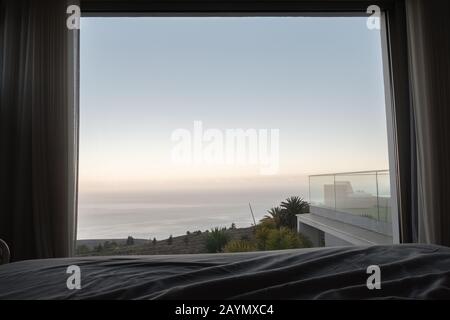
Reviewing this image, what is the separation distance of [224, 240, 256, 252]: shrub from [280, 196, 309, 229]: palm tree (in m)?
0.40

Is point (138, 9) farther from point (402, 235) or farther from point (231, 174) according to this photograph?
point (402, 235)

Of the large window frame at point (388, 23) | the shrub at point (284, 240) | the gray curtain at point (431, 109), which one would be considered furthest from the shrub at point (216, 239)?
the gray curtain at point (431, 109)

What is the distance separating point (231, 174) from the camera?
3324 mm

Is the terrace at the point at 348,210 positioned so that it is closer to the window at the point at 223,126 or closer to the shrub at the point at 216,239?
the window at the point at 223,126

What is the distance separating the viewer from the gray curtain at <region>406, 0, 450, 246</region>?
2.84 meters

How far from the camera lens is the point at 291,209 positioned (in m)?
3.50

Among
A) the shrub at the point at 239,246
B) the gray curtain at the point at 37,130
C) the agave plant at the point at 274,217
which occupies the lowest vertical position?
the shrub at the point at 239,246

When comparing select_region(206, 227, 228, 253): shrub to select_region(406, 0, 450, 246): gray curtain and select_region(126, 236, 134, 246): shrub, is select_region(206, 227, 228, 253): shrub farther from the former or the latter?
select_region(406, 0, 450, 246): gray curtain

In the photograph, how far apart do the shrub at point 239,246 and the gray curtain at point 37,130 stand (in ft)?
4.32

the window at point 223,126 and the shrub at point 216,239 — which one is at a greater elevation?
the window at point 223,126

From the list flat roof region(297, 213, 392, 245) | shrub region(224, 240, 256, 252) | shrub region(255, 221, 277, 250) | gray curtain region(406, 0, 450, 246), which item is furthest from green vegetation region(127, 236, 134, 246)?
gray curtain region(406, 0, 450, 246)

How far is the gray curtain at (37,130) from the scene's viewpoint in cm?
269
